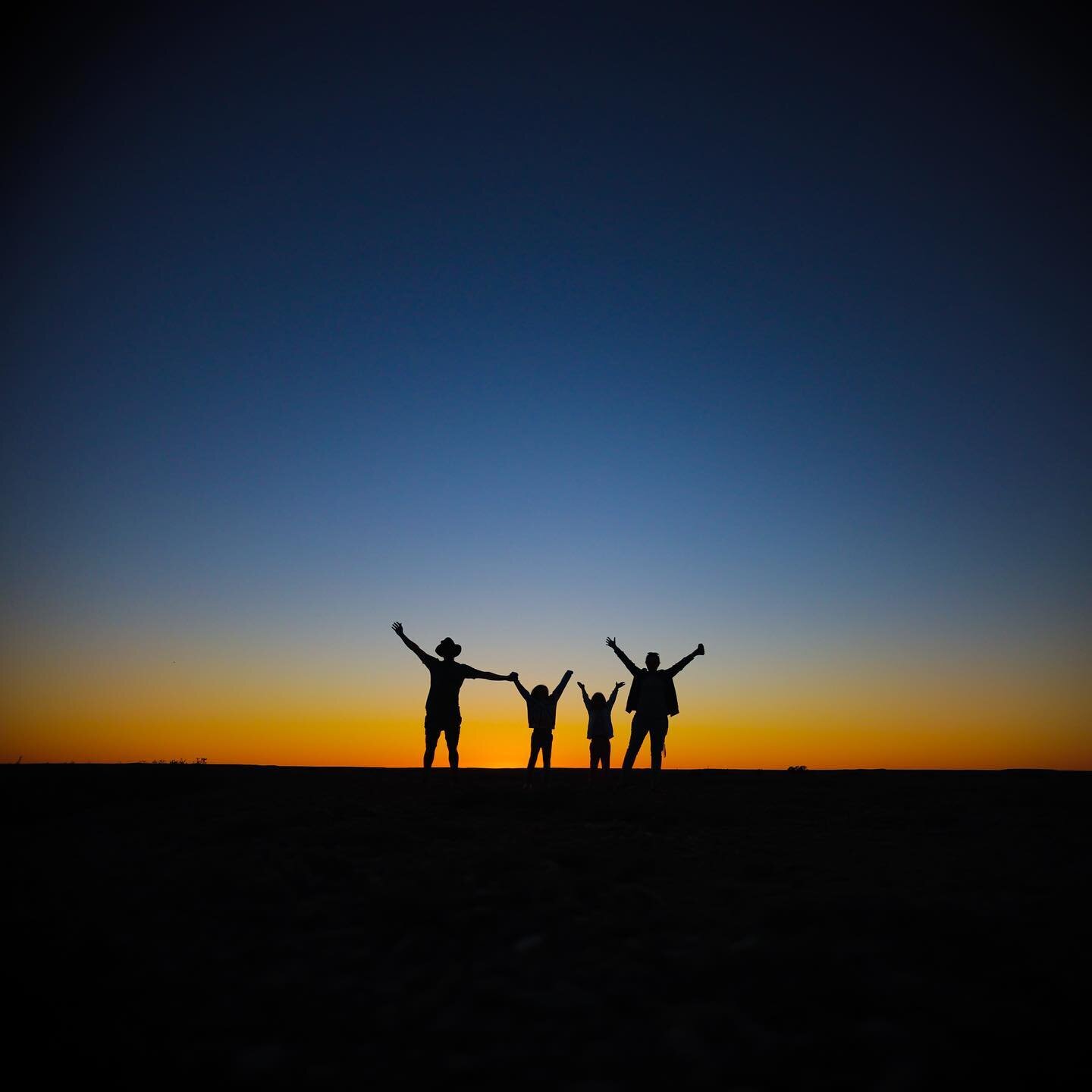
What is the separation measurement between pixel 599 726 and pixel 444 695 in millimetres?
4209

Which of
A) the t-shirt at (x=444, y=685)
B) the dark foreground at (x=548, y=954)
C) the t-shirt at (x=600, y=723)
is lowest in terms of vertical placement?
the dark foreground at (x=548, y=954)

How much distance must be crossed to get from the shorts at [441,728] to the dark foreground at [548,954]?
3.76m

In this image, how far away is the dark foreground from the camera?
262cm

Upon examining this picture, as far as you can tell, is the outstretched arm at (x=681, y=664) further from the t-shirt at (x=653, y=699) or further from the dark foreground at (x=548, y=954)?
the dark foreground at (x=548, y=954)

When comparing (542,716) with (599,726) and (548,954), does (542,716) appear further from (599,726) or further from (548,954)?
(548,954)

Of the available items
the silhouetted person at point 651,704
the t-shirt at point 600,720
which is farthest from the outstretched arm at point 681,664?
the t-shirt at point 600,720

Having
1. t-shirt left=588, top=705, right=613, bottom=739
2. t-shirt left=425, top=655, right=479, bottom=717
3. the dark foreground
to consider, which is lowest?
the dark foreground

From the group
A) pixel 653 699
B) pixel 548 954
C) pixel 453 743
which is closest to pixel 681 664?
pixel 653 699

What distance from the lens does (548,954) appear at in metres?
3.66

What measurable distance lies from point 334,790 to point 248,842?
16.9 ft

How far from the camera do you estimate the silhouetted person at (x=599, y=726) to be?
47.3 ft

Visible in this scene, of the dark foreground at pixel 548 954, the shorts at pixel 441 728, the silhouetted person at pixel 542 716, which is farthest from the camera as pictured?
the silhouetted person at pixel 542 716

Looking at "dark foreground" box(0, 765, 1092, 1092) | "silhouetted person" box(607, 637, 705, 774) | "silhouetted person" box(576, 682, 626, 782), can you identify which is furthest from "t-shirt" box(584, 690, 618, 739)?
"dark foreground" box(0, 765, 1092, 1092)

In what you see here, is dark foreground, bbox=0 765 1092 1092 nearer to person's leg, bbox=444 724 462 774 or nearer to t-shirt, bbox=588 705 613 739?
person's leg, bbox=444 724 462 774
